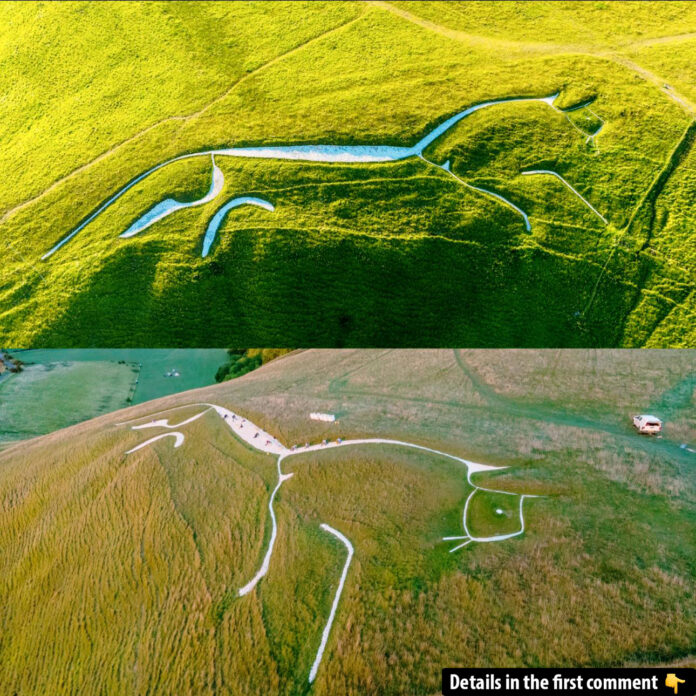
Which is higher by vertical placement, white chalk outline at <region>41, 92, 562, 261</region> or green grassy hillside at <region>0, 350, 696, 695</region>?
white chalk outline at <region>41, 92, 562, 261</region>

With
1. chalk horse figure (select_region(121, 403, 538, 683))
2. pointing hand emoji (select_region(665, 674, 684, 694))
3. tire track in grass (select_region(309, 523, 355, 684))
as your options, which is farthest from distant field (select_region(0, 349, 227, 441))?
pointing hand emoji (select_region(665, 674, 684, 694))

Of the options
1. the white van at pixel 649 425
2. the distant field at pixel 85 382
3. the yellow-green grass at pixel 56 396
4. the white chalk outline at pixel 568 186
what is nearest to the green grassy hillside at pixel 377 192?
the white chalk outline at pixel 568 186

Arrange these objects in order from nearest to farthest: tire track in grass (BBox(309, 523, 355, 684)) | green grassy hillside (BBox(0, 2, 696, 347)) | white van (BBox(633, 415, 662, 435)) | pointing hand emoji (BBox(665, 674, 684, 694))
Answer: pointing hand emoji (BBox(665, 674, 684, 694))
tire track in grass (BBox(309, 523, 355, 684))
white van (BBox(633, 415, 662, 435))
green grassy hillside (BBox(0, 2, 696, 347))

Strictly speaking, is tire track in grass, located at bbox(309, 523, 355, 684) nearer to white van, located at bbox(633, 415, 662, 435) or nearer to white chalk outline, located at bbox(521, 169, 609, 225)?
white van, located at bbox(633, 415, 662, 435)

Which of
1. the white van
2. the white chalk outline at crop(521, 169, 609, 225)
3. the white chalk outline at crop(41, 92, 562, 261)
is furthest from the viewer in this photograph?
the white chalk outline at crop(41, 92, 562, 261)

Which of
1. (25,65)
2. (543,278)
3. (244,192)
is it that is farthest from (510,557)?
(25,65)

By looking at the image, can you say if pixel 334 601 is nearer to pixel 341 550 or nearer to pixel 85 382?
pixel 341 550
